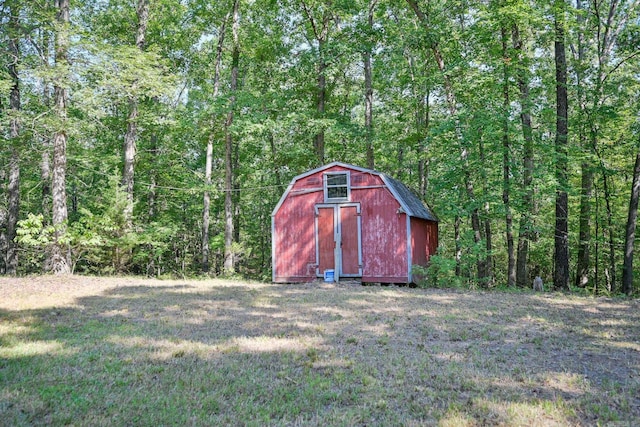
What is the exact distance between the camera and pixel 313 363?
5.05 metres

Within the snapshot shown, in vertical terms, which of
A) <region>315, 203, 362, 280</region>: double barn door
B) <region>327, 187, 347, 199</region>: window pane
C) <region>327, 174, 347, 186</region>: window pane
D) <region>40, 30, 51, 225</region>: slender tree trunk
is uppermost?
<region>40, 30, 51, 225</region>: slender tree trunk

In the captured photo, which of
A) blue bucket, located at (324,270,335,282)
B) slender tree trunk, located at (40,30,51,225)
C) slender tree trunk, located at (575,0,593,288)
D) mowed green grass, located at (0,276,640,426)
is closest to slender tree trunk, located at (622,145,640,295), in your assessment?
slender tree trunk, located at (575,0,593,288)

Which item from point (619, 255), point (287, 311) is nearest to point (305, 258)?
point (287, 311)

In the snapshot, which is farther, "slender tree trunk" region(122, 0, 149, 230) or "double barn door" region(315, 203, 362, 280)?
"slender tree trunk" region(122, 0, 149, 230)

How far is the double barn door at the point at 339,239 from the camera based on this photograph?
14.6 m

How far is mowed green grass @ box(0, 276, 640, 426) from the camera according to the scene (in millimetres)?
3623

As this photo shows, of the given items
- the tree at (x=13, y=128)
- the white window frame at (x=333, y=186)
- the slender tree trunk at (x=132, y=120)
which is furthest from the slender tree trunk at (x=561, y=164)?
the tree at (x=13, y=128)

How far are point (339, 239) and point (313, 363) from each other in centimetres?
975

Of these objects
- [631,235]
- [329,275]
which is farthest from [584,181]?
A: [329,275]

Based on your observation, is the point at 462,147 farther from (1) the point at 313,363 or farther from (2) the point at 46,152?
(2) the point at 46,152

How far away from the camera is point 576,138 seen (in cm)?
1836

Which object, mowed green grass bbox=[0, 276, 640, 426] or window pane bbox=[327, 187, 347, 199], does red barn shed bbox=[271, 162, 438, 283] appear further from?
mowed green grass bbox=[0, 276, 640, 426]

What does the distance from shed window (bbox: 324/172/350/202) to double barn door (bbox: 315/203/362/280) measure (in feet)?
0.88

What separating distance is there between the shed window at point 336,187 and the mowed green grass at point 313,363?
19.8 feet
